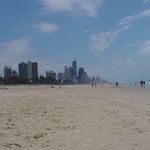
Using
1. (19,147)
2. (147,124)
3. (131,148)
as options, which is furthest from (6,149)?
(147,124)

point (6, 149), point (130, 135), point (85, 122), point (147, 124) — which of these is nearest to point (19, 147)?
point (6, 149)

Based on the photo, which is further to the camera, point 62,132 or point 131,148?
point 62,132

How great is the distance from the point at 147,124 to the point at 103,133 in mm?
2110

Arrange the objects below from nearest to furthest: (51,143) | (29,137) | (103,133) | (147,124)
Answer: (51,143), (29,137), (103,133), (147,124)

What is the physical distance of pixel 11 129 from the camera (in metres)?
6.98

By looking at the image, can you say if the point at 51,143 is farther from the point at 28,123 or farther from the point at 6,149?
the point at 28,123

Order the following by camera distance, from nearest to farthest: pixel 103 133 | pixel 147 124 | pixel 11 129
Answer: pixel 103 133 < pixel 11 129 < pixel 147 124

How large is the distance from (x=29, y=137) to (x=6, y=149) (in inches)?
40.2

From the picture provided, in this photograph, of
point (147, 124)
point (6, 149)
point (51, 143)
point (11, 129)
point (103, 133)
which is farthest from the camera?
point (147, 124)

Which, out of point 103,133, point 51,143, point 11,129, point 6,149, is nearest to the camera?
point 6,149

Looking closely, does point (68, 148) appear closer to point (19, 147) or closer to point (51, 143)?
point (51, 143)

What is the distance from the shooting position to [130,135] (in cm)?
630

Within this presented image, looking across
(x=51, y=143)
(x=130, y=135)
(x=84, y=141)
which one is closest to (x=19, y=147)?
(x=51, y=143)

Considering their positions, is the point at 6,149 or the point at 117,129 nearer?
the point at 6,149
